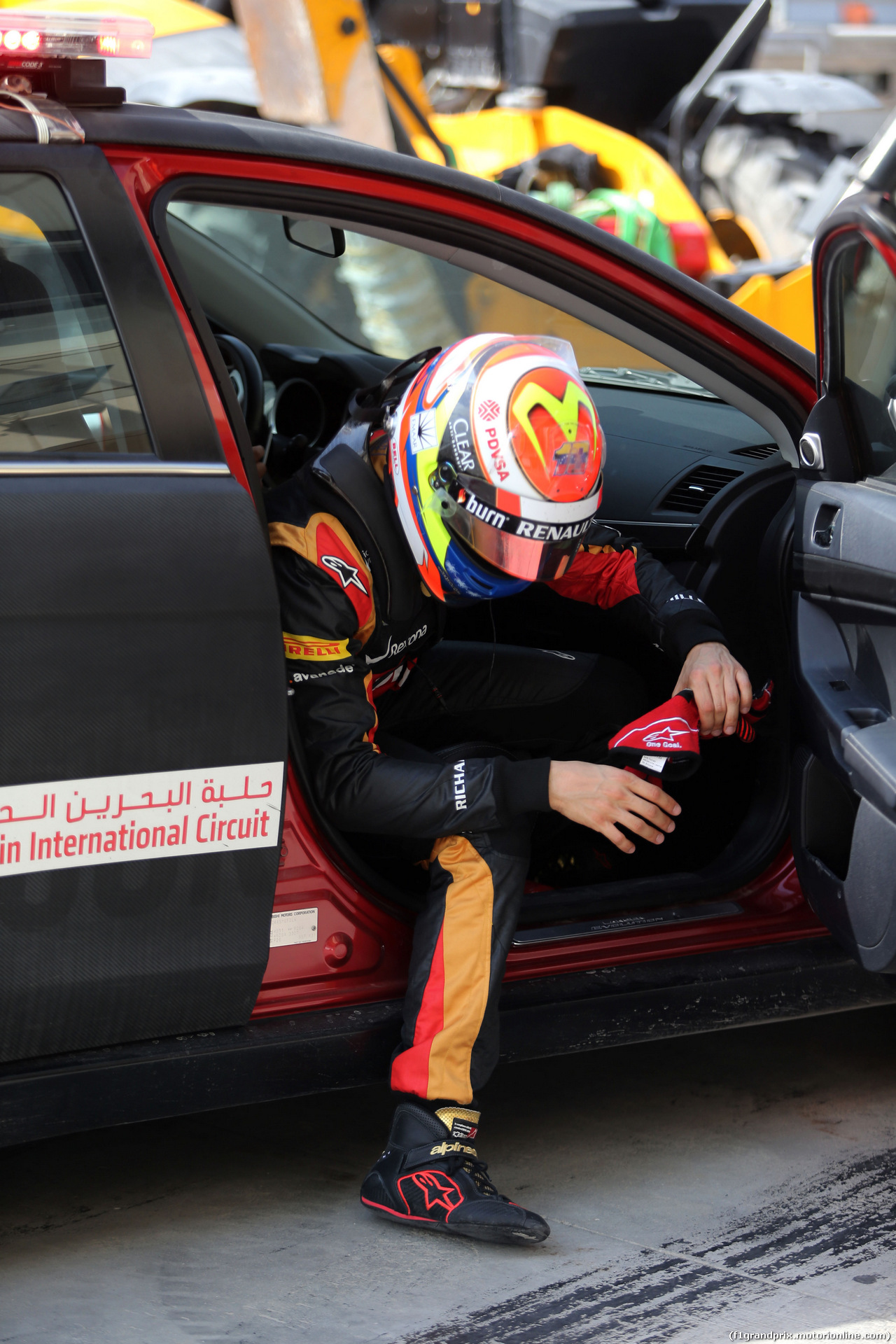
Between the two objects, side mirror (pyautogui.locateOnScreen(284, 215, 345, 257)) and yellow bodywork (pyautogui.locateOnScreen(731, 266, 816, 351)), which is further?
yellow bodywork (pyautogui.locateOnScreen(731, 266, 816, 351))

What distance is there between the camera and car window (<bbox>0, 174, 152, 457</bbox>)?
1.82 meters

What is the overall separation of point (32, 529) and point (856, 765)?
122 cm

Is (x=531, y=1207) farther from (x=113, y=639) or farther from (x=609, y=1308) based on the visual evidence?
(x=113, y=639)

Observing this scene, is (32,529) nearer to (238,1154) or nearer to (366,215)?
(366,215)

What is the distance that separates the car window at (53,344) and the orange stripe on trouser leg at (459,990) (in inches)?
32.0

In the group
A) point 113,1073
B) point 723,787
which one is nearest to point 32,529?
point 113,1073

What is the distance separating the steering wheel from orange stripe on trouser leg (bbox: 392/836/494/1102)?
4.82 ft

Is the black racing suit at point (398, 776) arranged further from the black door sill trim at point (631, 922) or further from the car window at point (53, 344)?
the car window at point (53, 344)

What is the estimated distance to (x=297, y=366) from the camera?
3.43 m

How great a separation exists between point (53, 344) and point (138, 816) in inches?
24.8

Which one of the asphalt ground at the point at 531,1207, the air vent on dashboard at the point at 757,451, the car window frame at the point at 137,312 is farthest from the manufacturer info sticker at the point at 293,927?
the air vent on dashboard at the point at 757,451

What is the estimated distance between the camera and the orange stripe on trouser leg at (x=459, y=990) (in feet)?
6.85

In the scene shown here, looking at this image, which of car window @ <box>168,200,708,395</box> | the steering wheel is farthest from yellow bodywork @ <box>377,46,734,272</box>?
the steering wheel

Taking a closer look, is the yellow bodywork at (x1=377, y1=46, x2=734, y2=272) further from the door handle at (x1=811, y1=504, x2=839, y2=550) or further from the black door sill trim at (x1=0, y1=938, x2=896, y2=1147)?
the black door sill trim at (x1=0, y1=938, x2=896, y2=1147)
